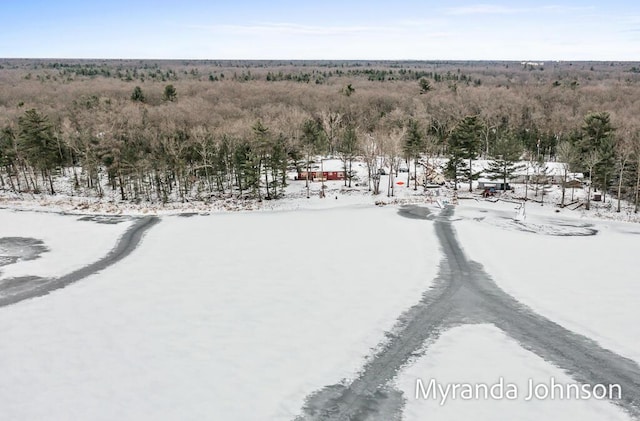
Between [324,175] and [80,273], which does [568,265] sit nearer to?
[80,273]

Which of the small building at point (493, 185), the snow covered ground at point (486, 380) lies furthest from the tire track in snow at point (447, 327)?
the small building at point (493, 185)

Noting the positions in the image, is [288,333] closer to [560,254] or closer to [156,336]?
[156,336]

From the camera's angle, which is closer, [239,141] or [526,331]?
[526,331]

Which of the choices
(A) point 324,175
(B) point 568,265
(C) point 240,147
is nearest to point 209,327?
(B) point 568,265

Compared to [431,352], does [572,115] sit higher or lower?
higher

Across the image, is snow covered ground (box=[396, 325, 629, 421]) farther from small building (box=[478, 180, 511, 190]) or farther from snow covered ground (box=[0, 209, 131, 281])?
small building (box=[478, 180, 511, 190])

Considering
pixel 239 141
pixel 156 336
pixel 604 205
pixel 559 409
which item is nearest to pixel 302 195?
pixel 239 141

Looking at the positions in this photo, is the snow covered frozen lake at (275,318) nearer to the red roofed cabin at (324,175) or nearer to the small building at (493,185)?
the small building at (493,185)
